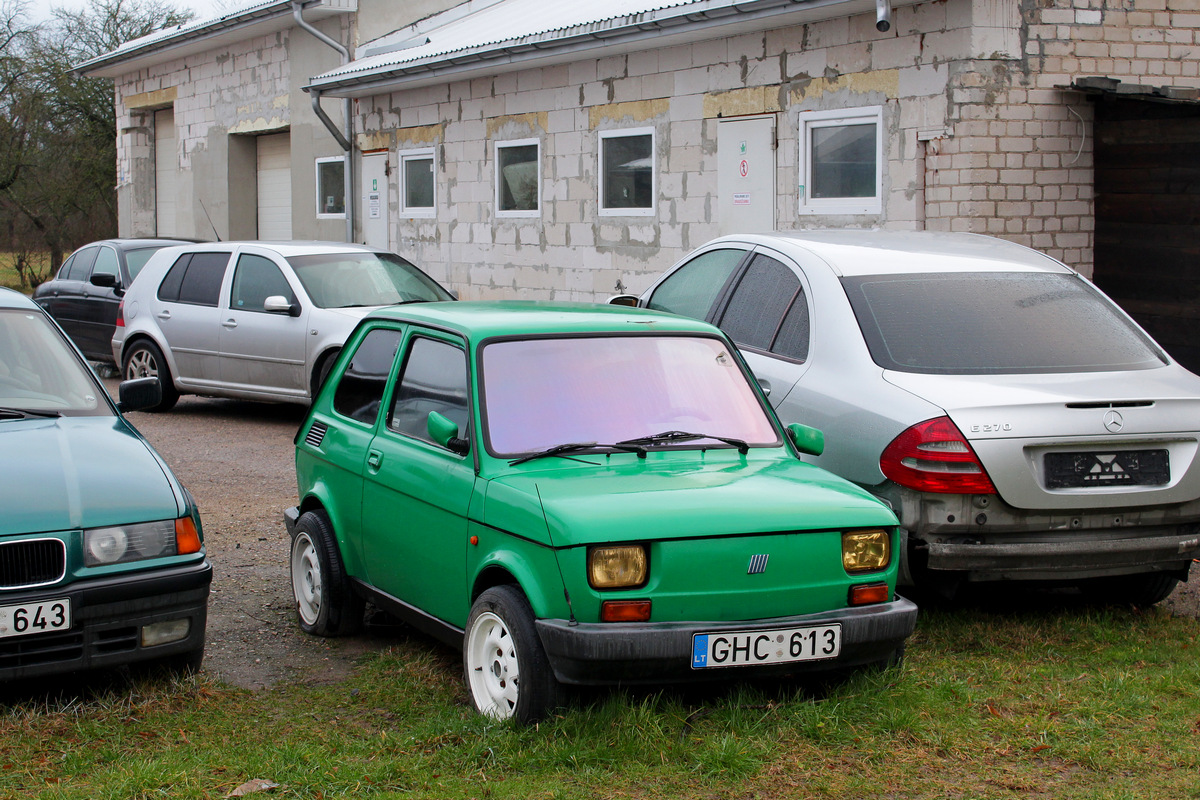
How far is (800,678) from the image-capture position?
4.65 metres

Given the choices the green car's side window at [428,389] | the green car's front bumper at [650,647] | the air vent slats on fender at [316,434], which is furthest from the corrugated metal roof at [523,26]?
the green car's front bumper at [650,647]

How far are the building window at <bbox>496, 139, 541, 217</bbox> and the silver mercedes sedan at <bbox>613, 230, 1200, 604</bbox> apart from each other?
10137mm

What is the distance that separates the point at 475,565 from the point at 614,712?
0.71 meters

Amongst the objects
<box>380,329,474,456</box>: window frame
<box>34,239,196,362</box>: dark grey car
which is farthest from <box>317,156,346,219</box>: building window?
<box>380,329,474,456</box>: window frame

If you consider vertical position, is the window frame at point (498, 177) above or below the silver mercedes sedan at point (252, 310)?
above

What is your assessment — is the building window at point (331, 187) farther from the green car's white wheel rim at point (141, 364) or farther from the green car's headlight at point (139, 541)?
the green car's headlight at point (139, 541)

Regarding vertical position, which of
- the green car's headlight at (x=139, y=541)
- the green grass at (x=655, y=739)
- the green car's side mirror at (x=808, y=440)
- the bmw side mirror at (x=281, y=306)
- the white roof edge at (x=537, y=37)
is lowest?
the green grass at (x=655, y=739)

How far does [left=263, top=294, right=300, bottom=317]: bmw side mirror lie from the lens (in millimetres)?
11367

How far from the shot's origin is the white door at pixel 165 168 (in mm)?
27328

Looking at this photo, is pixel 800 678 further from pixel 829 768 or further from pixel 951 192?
pixel 951 192

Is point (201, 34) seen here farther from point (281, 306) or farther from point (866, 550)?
point (866, 550)

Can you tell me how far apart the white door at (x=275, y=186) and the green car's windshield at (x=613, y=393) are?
61.3ft

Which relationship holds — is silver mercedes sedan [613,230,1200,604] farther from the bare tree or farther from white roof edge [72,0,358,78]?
the bare tree

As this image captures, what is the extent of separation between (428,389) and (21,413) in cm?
174
